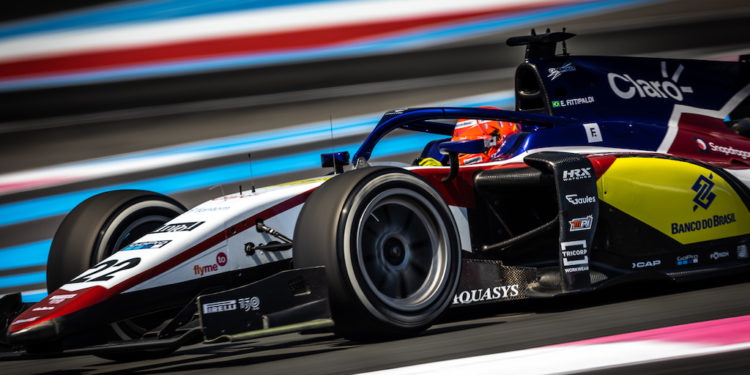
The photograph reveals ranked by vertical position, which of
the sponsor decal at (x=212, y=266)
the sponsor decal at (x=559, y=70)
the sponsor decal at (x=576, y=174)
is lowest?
the sponsor decal at (x=212, y=266)

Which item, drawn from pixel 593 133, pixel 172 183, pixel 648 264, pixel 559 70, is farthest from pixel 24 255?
pixel 648 264

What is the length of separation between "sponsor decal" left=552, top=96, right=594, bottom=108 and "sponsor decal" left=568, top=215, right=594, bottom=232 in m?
1.18

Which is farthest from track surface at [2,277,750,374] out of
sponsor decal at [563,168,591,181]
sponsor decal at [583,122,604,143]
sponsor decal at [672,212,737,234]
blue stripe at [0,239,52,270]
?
blue stripe at [0,239,52,270]

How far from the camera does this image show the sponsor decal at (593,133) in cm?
563

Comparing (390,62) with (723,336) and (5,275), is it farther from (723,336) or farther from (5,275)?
(723,336)

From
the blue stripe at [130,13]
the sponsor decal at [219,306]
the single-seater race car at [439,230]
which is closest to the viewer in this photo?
the sponsor decal at [219,306]

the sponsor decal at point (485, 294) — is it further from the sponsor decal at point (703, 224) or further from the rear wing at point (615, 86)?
the rear wing at point (615, 86)

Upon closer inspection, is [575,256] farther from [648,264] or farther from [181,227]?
[181,227]

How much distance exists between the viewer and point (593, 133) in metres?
5.66

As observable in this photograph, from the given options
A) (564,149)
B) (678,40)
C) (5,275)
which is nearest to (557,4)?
(678,40)

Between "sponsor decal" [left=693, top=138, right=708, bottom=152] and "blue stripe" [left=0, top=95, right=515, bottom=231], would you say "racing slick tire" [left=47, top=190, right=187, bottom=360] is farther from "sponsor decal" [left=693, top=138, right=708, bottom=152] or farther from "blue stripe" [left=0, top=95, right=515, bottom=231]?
"sponsor decal" [left=693, top=138, right=708, bottom=152]

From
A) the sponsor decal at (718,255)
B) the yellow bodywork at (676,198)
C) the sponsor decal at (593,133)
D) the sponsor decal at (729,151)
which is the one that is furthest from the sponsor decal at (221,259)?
the sponsor decal at (729,151)

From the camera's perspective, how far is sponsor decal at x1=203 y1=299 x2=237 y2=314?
381 cm

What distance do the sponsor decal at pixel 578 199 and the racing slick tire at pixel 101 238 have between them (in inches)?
90.1
